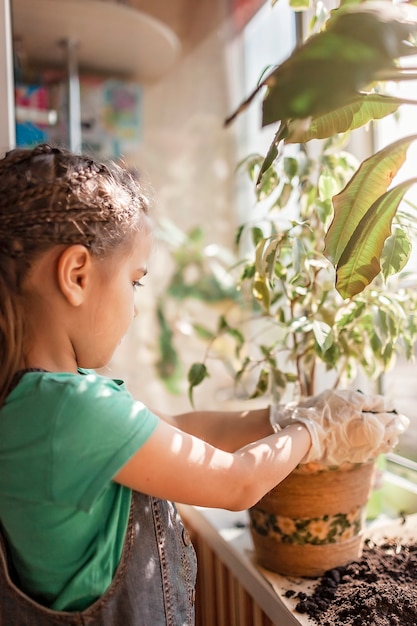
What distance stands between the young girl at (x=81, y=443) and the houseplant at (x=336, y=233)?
7.9 inches

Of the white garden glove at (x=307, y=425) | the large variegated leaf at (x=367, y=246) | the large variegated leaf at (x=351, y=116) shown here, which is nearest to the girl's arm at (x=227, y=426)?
the white garden glove at (x=307, y=425)

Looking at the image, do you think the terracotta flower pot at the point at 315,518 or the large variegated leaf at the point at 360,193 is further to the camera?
the terracotta flower pot at the point at 315,518

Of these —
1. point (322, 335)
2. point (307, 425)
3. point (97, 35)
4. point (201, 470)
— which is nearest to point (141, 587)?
point (201, 470)

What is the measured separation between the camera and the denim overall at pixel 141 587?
0.68 metres

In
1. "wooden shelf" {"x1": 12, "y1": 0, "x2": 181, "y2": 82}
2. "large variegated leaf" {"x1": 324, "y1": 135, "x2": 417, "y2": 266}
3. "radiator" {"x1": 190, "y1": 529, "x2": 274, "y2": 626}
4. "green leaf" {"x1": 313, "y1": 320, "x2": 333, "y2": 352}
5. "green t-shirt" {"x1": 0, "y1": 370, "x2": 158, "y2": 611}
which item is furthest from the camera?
"wooden shelf" {"x1": 12, "y1": 0, "x2": 181, "y2": 82}

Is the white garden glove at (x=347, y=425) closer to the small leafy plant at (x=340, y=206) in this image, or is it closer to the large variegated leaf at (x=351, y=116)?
the small leafy plant at (x=340, y=206)

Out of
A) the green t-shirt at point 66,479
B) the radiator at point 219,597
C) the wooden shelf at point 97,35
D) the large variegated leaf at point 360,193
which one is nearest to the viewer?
the green t-shirt at point 66,479

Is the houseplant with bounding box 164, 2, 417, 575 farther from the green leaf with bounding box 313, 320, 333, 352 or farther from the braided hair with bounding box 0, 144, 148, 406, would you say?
the braided hair with bounding box 0, 144, 148, 406

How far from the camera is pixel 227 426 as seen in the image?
0.94 metres

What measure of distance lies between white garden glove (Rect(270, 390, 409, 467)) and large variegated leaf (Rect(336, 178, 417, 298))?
17 centimetres

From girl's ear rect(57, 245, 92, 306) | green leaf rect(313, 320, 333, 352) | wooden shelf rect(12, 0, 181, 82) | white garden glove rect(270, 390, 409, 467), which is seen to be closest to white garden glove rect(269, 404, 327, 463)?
white garden glove rect(270, 390, 409, 467)

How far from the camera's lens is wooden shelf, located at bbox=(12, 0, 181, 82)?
4.91 feet

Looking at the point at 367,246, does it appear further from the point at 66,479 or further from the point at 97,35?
the point at 97,35

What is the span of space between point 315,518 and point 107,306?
46 centimetres
